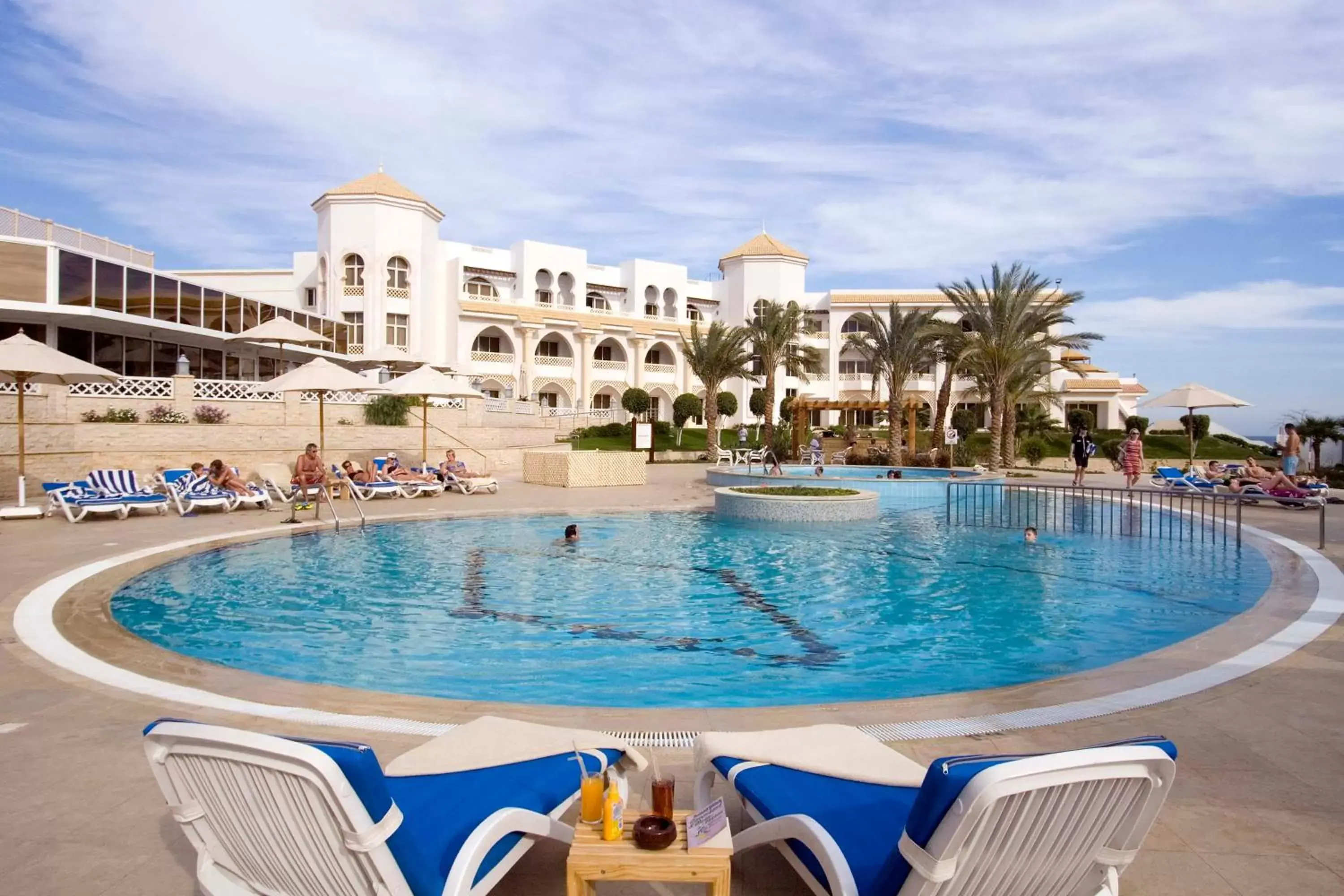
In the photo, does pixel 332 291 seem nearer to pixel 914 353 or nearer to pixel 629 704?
pixel 914 353

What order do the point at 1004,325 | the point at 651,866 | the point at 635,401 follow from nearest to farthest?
1. the point at 651,866
2. the point at 1004,325
3. the point at 635,401

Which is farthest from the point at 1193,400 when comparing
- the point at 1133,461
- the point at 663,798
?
the point at 663,798

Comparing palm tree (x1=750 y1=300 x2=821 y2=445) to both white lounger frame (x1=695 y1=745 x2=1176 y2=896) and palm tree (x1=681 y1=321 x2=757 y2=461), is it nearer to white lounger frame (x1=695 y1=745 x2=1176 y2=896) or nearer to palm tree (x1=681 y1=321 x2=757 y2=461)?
palm tree (x1=681 y1=321 x2=757 y2=461)

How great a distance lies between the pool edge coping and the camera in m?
4.46

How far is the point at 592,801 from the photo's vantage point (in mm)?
2768

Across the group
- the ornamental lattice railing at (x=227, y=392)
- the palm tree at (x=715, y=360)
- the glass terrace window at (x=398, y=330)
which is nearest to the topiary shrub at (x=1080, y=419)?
the palm tree at (x=715, y=360)

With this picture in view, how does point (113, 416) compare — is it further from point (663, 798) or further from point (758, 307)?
point (758, 307)

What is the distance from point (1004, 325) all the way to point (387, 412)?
18664mm

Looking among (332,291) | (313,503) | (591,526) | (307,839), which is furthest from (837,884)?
(332,291)

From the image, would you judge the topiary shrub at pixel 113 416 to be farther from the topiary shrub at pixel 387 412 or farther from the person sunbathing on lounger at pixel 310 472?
the person sunbathing on lounger at pixel 310 472

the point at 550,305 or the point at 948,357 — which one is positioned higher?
the point at 550,305

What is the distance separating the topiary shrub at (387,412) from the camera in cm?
2397

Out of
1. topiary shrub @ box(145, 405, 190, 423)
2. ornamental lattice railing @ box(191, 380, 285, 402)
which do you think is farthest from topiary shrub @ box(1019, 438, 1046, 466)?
topiary shrub @ box(145, 405, 190, 423)

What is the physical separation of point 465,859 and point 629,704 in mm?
3410
